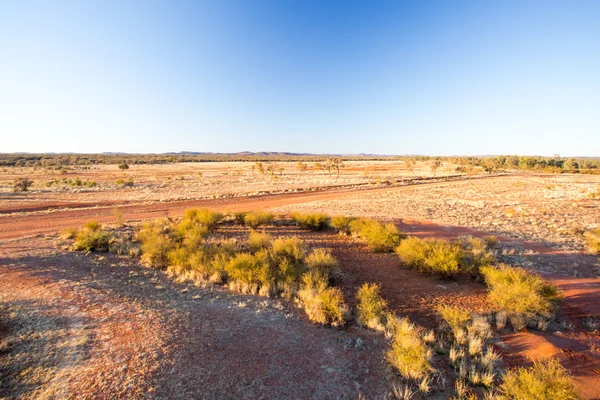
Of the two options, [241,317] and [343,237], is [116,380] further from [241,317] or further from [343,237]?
[343,237]

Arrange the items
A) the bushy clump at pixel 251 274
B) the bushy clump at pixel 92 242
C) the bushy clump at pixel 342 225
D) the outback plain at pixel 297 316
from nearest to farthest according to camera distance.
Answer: the outback plain at pixel 297 316 → the bushy clump at pixel 251 274 → the bushy clump at pixel 92 242 → the bushy clump at pixel 342 225

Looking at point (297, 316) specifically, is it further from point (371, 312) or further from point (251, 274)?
point (251, 274)

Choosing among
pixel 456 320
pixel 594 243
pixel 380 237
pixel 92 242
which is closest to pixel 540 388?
pixel 456 320

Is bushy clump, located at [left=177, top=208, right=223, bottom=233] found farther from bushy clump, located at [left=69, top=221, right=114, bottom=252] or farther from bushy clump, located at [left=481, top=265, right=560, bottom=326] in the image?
bushy clump, located at [left=481, top=265, right=560, bottom=326]

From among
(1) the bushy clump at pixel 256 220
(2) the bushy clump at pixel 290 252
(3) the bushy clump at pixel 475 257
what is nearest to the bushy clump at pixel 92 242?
(1) the bushy clump at pixel 256 220

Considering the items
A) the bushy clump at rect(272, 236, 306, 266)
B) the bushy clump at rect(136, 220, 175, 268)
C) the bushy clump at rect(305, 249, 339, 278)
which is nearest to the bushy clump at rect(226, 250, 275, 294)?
the bushy clump at rect(272, 236, 306, 266)

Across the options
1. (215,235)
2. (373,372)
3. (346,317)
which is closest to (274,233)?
(215,235)

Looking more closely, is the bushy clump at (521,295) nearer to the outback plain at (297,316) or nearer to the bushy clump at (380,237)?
the outback plain at (297,316)
